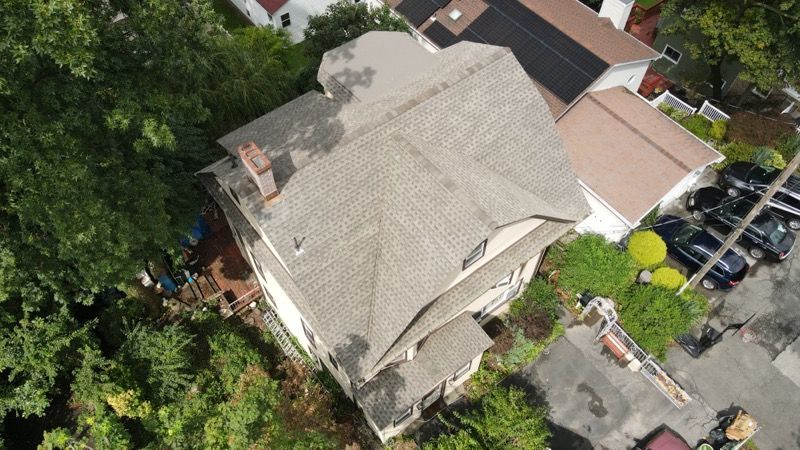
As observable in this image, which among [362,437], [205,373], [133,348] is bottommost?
[362,437]

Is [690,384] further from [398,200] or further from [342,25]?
[342,25]

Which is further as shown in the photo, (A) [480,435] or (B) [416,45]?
(B) [416,45]

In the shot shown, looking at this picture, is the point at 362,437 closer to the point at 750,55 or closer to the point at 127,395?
the point at 127,395

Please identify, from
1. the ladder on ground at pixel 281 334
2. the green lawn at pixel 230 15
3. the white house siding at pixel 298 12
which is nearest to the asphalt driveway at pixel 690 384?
the ladder on ground at pixel 281 334

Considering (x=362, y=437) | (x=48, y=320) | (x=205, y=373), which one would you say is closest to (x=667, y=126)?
(x=362, y=437)

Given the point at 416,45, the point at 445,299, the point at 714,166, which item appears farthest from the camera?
the point at 714,166

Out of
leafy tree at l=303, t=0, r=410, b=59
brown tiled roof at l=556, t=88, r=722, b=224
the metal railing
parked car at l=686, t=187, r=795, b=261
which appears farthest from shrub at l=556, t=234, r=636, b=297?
leafy tree at l=303, t=0, r=410, b=59

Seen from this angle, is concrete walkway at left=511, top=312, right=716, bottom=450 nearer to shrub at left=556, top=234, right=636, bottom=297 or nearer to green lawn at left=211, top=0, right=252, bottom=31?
shrub at left=556, top=234, right=636, bottom=297
